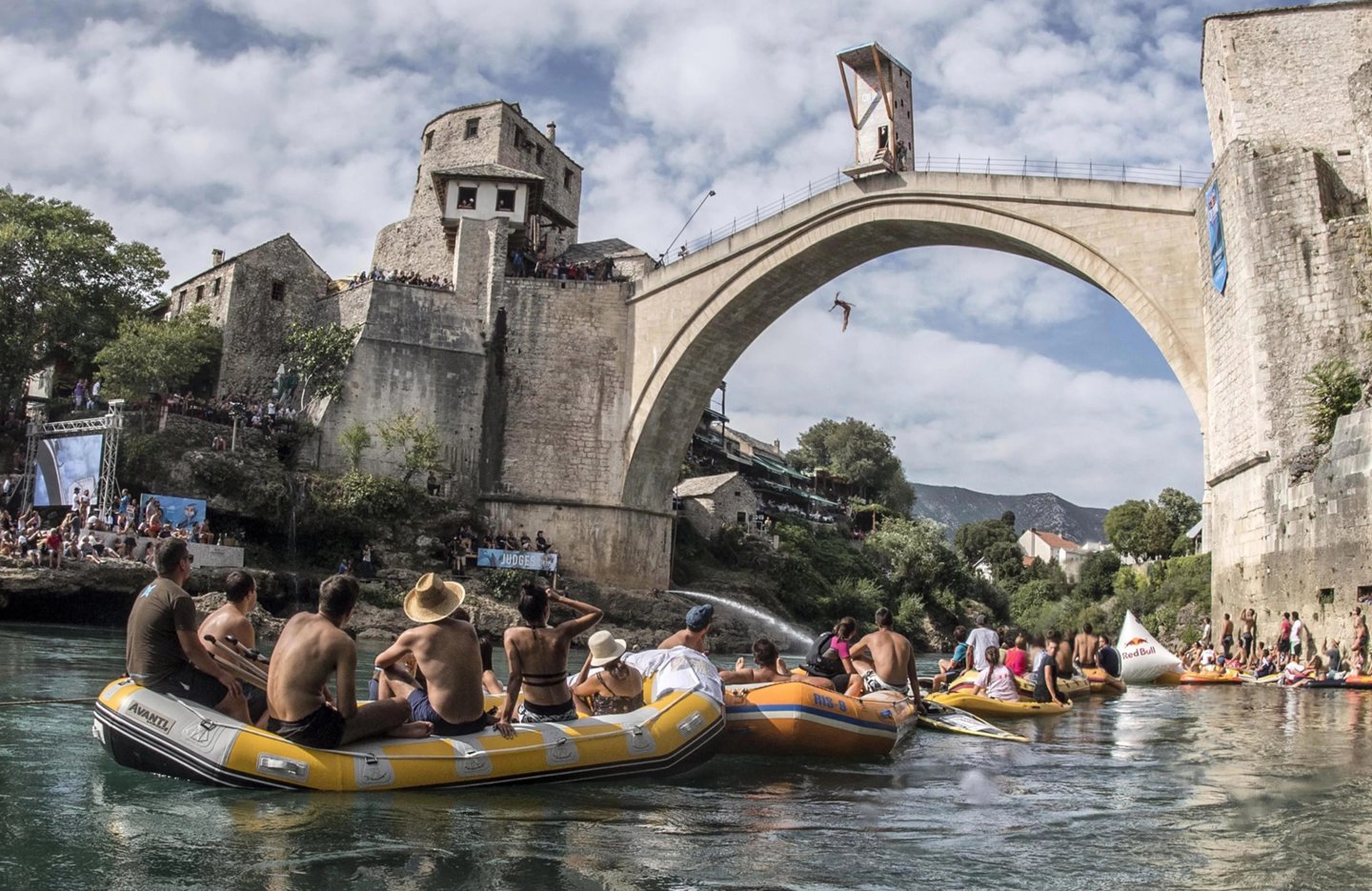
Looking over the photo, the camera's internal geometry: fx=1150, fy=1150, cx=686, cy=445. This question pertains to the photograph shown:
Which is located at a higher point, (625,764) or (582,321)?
(582,321)

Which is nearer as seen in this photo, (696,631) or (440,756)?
(440,756)

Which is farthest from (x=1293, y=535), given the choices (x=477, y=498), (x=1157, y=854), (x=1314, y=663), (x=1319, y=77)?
(x=477, y=498)

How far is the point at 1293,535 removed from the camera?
14.8m

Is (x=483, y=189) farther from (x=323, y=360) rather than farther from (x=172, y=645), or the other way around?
(x=172, y=645)

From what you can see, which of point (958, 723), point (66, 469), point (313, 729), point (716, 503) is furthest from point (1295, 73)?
point (716, 503)

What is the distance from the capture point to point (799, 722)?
742 cm

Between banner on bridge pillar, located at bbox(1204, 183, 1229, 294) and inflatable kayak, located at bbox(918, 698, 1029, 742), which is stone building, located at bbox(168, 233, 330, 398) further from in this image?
inflatable kayak, located at bbox(918, 698, 1029, 742)

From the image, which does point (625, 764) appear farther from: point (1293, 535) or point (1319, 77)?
point (1319, 77)

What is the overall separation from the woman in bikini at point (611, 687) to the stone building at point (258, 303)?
85.4 ft

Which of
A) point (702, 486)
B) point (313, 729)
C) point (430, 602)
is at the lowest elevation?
point (313, 729)

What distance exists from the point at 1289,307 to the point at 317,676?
14.7 meters

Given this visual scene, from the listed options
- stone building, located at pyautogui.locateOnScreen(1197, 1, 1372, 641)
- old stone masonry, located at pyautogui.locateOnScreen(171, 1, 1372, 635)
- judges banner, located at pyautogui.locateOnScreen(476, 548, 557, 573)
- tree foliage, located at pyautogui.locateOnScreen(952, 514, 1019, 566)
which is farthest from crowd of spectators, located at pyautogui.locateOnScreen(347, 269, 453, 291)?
tree foliage, located at pyautogui.locateOnScreen(952, 514, 1019, 566)

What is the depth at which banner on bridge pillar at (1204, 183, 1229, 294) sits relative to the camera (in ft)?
56.3

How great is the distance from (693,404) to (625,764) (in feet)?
76.1
